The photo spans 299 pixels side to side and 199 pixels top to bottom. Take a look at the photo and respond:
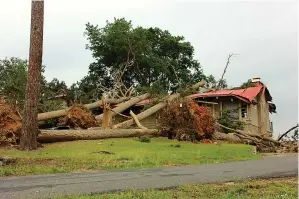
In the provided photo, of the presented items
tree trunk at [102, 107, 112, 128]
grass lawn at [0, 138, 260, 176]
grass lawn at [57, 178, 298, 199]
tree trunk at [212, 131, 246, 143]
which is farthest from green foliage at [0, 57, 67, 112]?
grass lawn at [57, 178, 298, 199]

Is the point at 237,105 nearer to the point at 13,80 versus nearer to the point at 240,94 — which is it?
the point at 240,94

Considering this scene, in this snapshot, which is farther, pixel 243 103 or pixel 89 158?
pixel 243 103

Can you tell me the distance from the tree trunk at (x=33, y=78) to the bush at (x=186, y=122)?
27.7 feet

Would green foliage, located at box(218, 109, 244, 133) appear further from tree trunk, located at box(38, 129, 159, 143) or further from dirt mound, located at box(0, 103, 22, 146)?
dirt mound, located at box(0, 103, 22, 146)

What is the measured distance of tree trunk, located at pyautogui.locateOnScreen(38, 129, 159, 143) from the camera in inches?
737

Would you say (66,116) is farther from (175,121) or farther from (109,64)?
(109,64)

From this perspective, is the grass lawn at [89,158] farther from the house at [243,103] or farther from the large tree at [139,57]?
the large tree at [139,57]

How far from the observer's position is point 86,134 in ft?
65.6

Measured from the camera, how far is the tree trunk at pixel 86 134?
18719 millimetres

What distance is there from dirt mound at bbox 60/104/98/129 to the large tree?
13.3m

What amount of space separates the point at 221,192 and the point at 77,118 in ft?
54.1

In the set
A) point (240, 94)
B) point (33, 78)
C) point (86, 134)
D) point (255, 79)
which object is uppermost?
point (255, 79)

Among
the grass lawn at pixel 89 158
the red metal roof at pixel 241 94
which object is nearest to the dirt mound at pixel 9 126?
the grass lawn at pixel 89 158

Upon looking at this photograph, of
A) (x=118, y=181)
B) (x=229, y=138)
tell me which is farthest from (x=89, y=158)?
(x=229, y=138)
